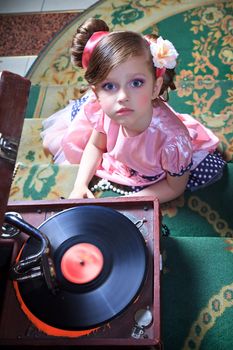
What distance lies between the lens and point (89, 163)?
134 cm

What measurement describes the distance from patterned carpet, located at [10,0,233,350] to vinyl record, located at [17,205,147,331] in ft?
0.52

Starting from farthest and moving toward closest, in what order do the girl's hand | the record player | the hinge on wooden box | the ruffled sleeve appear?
the girl's hand, the ruffled sleeve, the record player, the hinge on wooden box

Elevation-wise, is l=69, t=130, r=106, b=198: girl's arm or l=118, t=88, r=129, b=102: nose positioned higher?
l=118, t=88, r=129, b=102: nose

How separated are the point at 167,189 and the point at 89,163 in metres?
0.27

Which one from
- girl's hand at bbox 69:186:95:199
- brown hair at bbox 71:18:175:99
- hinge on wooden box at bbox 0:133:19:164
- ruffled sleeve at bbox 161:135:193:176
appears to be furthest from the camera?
girl's hand at bbox 69:186:95:199

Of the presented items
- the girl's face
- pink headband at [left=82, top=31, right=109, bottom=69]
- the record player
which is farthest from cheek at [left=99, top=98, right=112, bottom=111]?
the record player

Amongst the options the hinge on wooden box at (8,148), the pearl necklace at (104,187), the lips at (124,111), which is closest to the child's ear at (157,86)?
the lips at (124,111)

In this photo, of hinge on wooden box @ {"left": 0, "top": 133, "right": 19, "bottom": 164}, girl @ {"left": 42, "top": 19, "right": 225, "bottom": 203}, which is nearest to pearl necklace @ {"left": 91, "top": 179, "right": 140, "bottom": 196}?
girl @ {"left": 42, "top": 19, "right": 225, "bottom": 203}

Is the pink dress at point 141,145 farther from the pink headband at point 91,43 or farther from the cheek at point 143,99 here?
the pink headband at point 91,43

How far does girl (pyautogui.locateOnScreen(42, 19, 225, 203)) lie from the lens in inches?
39.6

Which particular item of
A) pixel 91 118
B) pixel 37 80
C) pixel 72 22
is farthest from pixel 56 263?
pixel 72 22

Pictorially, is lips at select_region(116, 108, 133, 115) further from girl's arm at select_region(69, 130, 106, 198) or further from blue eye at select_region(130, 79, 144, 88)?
girl's arm at select_region(69, 130, 106, 198)

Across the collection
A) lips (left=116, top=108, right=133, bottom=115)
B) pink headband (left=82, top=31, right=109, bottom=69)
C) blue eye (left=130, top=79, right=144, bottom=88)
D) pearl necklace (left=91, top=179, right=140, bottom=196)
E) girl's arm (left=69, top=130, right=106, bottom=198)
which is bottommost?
pearl necklace (left=91, top=179, right=140, bottom=196)

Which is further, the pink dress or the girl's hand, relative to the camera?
the girl's hand
